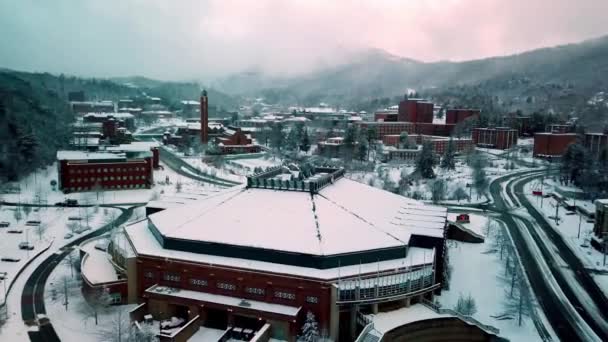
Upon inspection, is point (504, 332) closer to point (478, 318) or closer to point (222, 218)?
point (478, 318)

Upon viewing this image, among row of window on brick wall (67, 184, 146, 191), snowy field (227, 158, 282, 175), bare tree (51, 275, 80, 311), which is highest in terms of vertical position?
snowy field (227, 158, 282, 175)

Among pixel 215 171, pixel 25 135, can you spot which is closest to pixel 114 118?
pixel 25 135

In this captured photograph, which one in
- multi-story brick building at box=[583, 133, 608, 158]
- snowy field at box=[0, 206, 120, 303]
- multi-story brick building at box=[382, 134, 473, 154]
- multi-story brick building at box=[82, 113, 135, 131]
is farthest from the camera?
multi-story brick building at box=[82, 113, 135, 131]

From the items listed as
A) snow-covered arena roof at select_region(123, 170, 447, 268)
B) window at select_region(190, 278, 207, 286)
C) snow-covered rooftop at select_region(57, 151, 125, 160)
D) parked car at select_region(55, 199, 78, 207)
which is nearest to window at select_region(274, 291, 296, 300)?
snow-covered arena roof at select_region(123, 170, 447, 268)

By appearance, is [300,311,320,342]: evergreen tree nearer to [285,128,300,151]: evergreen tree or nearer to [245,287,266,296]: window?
[245,287,266,296]: window

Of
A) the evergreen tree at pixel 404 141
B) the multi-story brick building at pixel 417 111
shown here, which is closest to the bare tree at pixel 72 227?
the evergreen tree at pixel 404 141

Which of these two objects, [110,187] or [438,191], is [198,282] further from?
[438,191]
